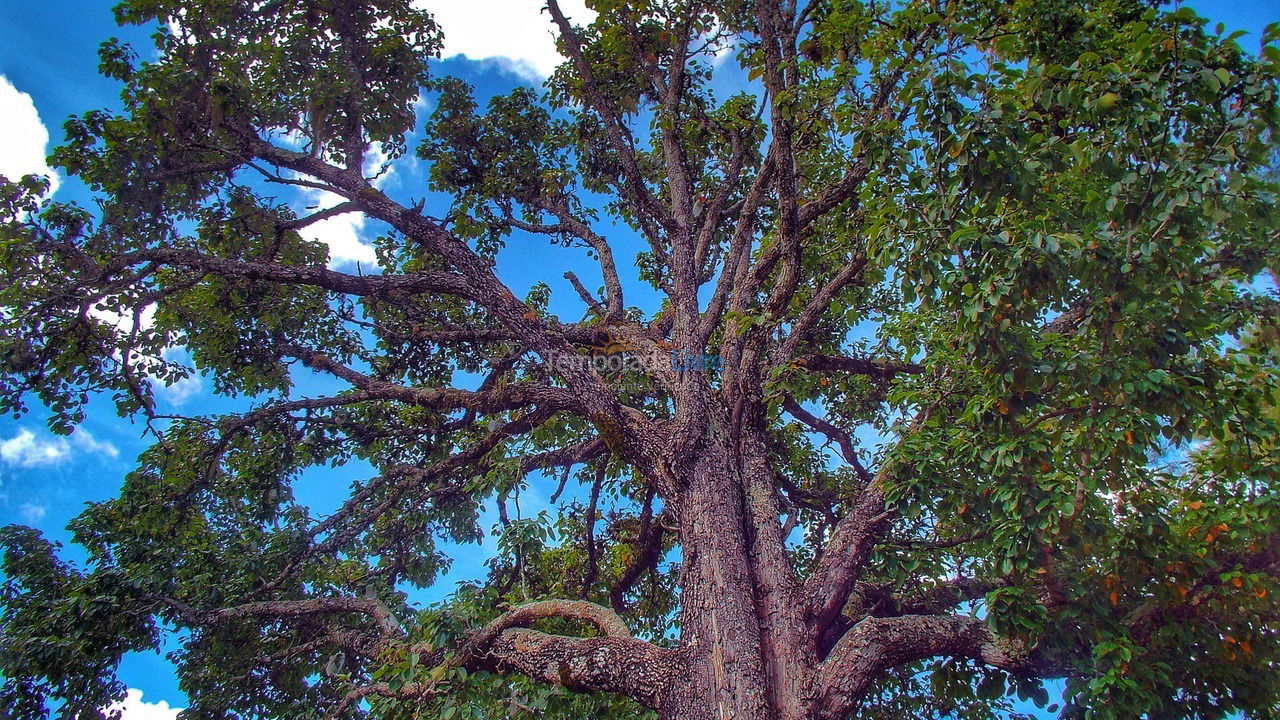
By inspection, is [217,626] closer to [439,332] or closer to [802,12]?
[439,332]

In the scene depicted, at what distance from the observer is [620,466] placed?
853cm

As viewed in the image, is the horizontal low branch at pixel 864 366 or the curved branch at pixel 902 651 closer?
the curved branch at pixel 902 651

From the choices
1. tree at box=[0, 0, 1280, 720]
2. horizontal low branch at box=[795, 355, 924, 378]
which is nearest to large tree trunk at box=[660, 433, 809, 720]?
tree at box=[0, 0, 1280, 720]

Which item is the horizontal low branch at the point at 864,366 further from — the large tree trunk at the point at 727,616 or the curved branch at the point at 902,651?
the curved branch at the point at 902,651

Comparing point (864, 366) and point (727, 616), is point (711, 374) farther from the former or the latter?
point (727, 616)

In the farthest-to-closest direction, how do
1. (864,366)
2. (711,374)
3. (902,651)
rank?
(711,374) → (864,366) → (902,651)

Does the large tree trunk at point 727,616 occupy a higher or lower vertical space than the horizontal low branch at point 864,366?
lower

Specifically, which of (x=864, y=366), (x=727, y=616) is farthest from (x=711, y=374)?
(x=727, y=616)

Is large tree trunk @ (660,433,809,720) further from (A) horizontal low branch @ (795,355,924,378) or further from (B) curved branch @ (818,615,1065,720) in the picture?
(A) horizontal low branch @ (795,355,924,378)

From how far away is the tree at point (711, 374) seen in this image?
3727mm

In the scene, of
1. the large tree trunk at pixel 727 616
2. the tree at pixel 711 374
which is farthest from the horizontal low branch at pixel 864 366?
the large tree trunk at pixel 727 616

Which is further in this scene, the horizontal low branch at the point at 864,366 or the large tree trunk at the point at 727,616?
the horizontal low branch at the point at 864,366

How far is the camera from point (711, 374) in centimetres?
823

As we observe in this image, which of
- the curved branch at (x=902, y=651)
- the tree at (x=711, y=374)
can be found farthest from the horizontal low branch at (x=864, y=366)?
the curved branch at (x=902, y=651)
